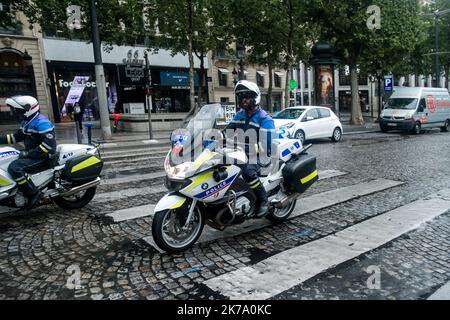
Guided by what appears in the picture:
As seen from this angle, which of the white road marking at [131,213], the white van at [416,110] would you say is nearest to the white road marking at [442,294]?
the white road marking at [131,213]

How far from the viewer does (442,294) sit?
3207 millimetres

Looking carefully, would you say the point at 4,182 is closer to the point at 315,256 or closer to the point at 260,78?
the point at 315,256

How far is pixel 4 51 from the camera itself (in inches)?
1009

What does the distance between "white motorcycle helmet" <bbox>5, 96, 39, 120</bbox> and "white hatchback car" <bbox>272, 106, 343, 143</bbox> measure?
10.1 meters

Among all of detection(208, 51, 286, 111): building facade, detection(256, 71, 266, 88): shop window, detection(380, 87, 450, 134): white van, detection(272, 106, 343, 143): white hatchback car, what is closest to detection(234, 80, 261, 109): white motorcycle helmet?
detection(272, 106, 343, 143): white hatchback car

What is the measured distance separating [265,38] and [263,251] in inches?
1010

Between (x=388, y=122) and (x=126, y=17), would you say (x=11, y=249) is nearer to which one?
(x=388, y=122)

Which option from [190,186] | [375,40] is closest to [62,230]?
[190,186]

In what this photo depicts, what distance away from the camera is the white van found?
61.2 feet

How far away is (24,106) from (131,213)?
2.17 meters

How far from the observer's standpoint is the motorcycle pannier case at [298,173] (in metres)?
4.91

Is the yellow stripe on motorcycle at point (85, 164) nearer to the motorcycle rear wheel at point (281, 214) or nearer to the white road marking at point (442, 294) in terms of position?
the motorcycle rear wheel at point (281, 214)

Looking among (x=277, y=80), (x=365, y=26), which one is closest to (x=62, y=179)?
(x=365, y=26)

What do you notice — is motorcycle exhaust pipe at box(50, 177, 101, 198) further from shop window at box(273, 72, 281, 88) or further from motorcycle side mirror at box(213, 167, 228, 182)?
shop window at box(273, 72, 281, 88)
